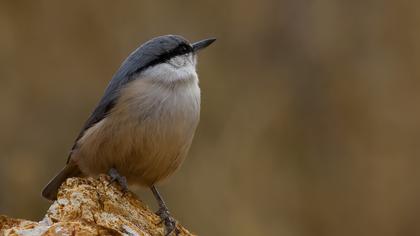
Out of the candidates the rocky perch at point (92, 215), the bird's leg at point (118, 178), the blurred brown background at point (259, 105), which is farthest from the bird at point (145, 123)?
the blurred brown background at point (259, 105)

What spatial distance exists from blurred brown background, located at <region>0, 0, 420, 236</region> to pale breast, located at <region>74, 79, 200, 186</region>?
5.82 m

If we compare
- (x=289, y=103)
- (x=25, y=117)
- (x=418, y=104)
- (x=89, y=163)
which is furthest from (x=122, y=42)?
(x=89, y=163)

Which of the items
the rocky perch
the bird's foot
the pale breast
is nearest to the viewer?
the rocky perch

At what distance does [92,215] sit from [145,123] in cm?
114

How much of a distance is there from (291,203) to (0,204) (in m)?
4.32

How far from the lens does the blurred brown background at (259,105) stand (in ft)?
42.3

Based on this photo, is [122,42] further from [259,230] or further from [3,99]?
[259,230]

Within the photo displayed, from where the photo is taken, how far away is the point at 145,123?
618 centimetres

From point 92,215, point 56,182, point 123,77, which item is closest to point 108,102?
point 123,77

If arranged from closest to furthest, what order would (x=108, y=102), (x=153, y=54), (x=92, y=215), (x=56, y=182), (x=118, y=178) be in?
(x=92, y=215)
(x=118, y=178)
(x=108, y=102)
(x=153, y=54)
(x=56, y=182)

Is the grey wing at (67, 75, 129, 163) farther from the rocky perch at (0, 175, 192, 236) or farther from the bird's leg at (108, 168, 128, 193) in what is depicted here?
the rocky perch at (0, 175, 192, 236)

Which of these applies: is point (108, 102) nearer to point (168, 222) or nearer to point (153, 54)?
point (153, 54)

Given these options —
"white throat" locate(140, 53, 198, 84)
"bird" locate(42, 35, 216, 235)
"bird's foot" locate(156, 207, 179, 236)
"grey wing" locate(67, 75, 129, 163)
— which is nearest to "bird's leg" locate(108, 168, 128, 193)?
"bird" locate(42, 35, 216, 235)

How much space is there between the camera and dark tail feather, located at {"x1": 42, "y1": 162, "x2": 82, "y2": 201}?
6.79 meters
